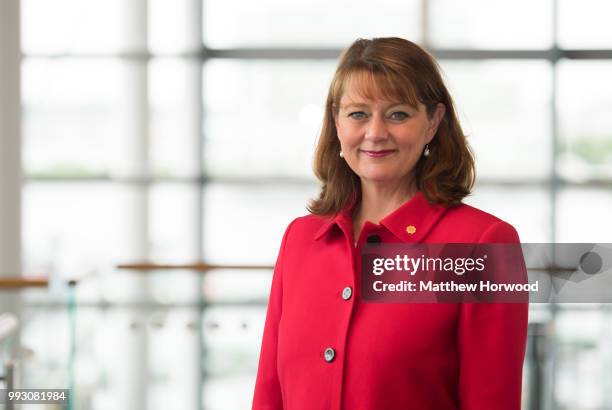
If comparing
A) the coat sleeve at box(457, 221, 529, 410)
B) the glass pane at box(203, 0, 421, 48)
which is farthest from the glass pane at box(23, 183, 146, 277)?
the coat sleeve at box(457, 221, 529, 410)

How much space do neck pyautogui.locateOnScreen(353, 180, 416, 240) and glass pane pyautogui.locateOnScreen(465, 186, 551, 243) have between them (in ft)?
7.94

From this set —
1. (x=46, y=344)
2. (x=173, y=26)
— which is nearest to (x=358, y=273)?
(x=46, y=344)

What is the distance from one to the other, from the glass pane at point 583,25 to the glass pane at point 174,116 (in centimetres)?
143

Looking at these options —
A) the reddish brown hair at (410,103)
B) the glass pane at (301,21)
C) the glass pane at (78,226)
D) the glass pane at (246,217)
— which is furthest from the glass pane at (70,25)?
the reddish brown hair at (410,103)

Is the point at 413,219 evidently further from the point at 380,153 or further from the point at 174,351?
the point at 174,351

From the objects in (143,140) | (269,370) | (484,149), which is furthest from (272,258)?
(269,370)

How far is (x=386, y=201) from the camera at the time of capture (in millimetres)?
1156

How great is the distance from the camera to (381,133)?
1098 mm

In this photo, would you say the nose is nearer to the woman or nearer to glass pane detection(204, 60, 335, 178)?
the woman

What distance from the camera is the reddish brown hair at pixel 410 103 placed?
1066 millimetres

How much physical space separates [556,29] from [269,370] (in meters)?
2.66

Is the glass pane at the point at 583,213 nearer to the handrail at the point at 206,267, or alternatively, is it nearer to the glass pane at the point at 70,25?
the handrail at the point at 206,267

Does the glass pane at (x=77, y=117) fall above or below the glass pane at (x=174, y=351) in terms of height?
above

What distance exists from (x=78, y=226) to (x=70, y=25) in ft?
2.63
